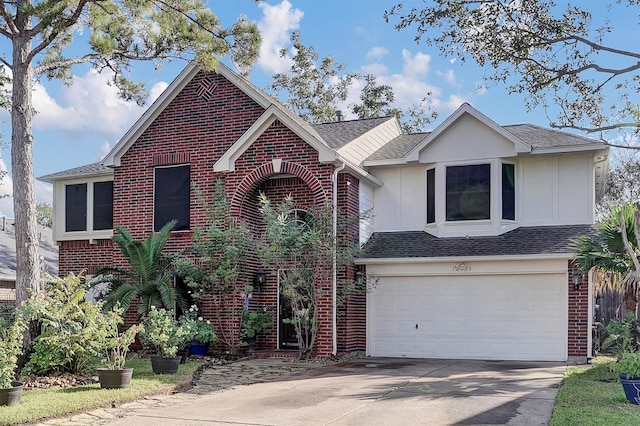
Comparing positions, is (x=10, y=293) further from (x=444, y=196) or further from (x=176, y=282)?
(x=444, y=196)

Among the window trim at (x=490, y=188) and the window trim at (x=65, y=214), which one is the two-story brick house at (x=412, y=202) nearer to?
the window trim at (x=490, y=188)

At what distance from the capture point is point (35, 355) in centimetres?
1189

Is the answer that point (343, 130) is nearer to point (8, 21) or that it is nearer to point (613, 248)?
point (613, 248)

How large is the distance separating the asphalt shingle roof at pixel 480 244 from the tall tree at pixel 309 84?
60.6 feet

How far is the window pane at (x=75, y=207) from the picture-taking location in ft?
66.1

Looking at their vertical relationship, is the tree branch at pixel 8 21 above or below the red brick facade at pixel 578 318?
above

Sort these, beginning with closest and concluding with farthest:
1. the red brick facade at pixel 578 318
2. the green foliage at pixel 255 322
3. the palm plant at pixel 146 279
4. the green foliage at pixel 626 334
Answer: the green foliage at pixel 626 334, the red brick facade at pixel 578 318, the palm plant at pixel 146 279, the green foliage at pixel 255 322

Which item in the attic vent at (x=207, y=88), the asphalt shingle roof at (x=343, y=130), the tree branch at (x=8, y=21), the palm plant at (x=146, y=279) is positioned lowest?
the palm plant at (x=146, y=279)

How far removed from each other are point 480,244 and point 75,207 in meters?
12.0

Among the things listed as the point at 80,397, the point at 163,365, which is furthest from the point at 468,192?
the point at 80,397

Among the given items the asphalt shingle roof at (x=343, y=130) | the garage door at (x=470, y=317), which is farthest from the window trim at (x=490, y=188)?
the asphalt shingle roof at (x=343, y=130)

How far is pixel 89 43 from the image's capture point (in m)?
15.1

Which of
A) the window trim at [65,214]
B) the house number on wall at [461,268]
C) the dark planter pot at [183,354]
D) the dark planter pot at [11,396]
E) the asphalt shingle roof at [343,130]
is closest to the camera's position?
the dark planter pot at [11,396]

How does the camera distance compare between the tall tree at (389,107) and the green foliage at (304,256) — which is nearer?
the green foliage at (304,256)
